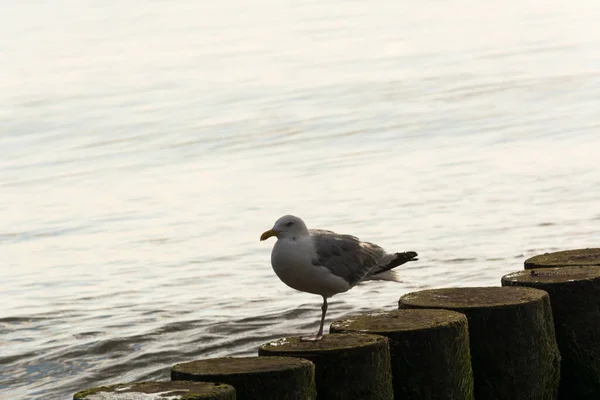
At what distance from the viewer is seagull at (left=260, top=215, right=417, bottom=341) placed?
6.89 metres

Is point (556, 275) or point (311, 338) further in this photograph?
point (556, 275)

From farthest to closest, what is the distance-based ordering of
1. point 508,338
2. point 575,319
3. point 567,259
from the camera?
point 567,259 → point 575,319 → point 508,338

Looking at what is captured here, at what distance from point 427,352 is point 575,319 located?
116 centimetres

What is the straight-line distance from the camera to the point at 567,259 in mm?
7770

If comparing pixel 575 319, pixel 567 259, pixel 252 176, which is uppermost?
pixel 252 176

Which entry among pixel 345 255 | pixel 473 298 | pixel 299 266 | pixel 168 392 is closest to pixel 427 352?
pixel 473 298

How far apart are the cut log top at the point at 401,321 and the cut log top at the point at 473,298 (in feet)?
0.59

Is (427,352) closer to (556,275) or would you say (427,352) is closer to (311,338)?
(311,338)

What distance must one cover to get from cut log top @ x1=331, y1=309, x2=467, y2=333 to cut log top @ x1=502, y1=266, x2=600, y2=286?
0.77m

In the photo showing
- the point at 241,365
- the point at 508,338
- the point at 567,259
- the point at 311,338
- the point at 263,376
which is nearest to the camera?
the point at 263,376

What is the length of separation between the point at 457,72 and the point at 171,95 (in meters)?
6.21

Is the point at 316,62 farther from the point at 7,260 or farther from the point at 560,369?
the point at 560,369

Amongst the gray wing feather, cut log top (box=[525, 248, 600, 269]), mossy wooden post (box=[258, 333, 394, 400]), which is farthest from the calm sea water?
mossy wooden post (box=[258, 333, 394, 400])

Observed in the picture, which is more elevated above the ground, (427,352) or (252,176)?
(252,176)
